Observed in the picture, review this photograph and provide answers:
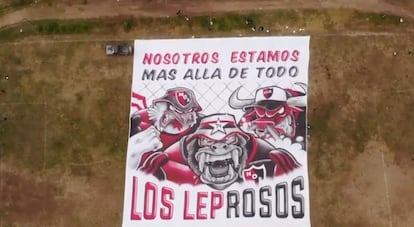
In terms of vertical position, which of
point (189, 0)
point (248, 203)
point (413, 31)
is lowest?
point (248, 203)

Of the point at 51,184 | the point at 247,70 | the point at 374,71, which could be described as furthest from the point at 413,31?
the point at 51,184

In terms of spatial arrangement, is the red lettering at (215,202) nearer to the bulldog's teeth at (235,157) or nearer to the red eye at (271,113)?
→ the bulldog's teeth at (235,157)

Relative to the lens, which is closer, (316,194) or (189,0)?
(316,194)

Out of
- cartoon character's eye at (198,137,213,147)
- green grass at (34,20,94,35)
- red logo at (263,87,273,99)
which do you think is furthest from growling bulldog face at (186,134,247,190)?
green grass at (34,20,94,35)

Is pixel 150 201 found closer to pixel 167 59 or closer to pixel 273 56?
pixel 167 59

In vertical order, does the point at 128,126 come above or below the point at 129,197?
above

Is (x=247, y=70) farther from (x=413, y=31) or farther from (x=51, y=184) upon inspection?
(x=51, y=184)
